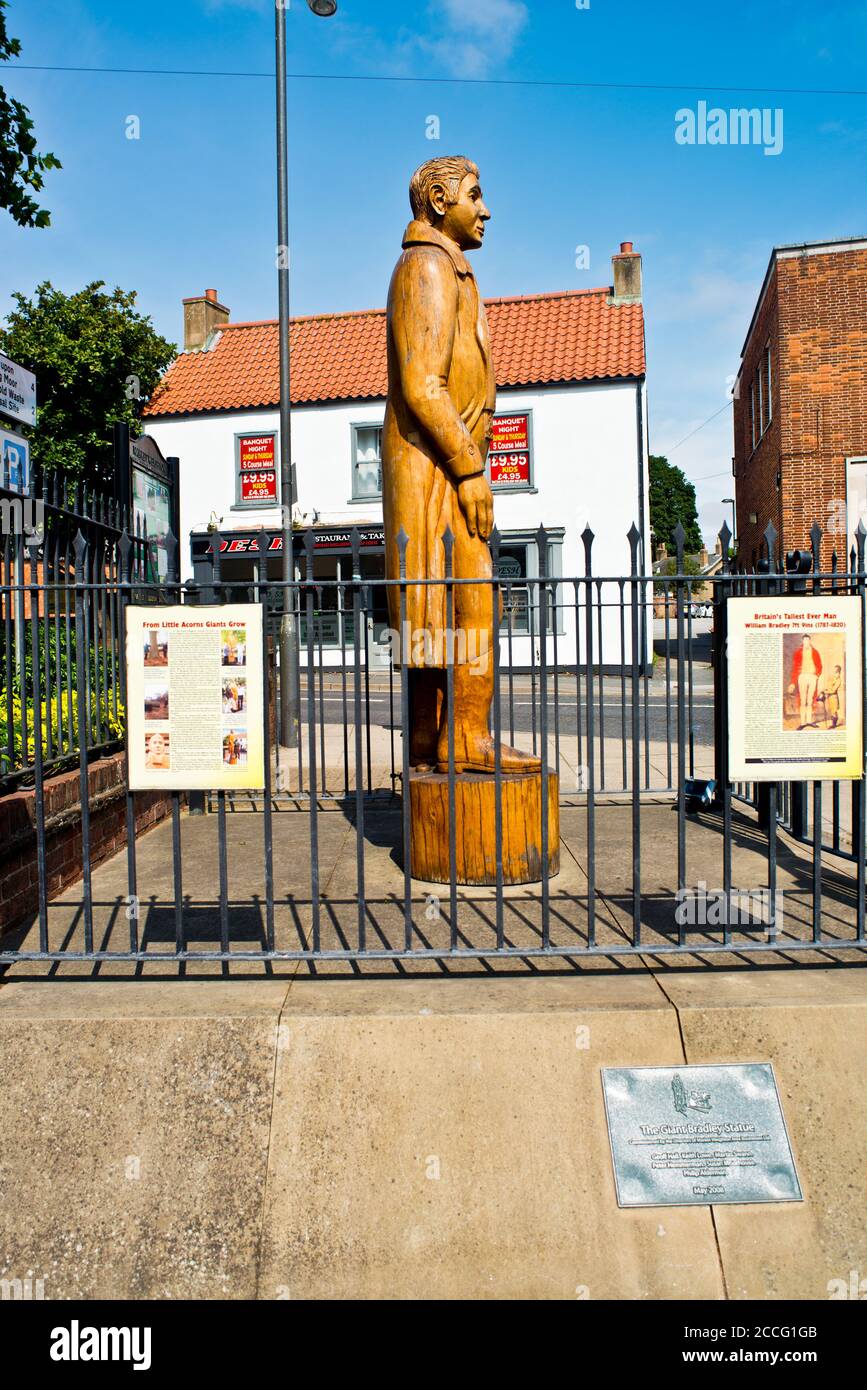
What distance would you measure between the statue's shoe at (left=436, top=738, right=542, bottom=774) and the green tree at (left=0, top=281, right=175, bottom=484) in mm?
24967

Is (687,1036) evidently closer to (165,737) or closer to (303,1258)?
(303,1258)

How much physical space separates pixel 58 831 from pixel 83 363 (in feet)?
85.2

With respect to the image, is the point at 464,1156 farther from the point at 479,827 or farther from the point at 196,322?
the point at 196,322

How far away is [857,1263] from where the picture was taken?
287 centimetres

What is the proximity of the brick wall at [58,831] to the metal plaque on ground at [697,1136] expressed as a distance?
9.10ft

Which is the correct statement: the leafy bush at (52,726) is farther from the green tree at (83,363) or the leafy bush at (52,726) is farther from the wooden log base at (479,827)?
the green tree at (83,363)

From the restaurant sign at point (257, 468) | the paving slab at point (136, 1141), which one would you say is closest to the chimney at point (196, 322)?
the restaurant sign at point (257, 468)

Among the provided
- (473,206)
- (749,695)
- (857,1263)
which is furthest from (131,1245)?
(473,206)

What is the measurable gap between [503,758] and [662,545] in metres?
65.2

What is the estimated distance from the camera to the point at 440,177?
5.18 m

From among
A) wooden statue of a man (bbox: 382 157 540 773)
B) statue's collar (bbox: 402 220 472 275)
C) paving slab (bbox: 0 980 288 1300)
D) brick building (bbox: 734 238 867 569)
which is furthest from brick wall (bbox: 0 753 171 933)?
brick building (bbox: 734 238 867 569)

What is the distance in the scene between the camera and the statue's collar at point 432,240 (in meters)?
5.11

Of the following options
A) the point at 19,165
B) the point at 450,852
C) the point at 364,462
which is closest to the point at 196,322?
the point at 364,462

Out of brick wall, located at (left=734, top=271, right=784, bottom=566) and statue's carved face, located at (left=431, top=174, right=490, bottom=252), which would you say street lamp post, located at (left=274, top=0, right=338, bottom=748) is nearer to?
statue's carved face, located at (left=431, top=174, right=490, bottom=252)
